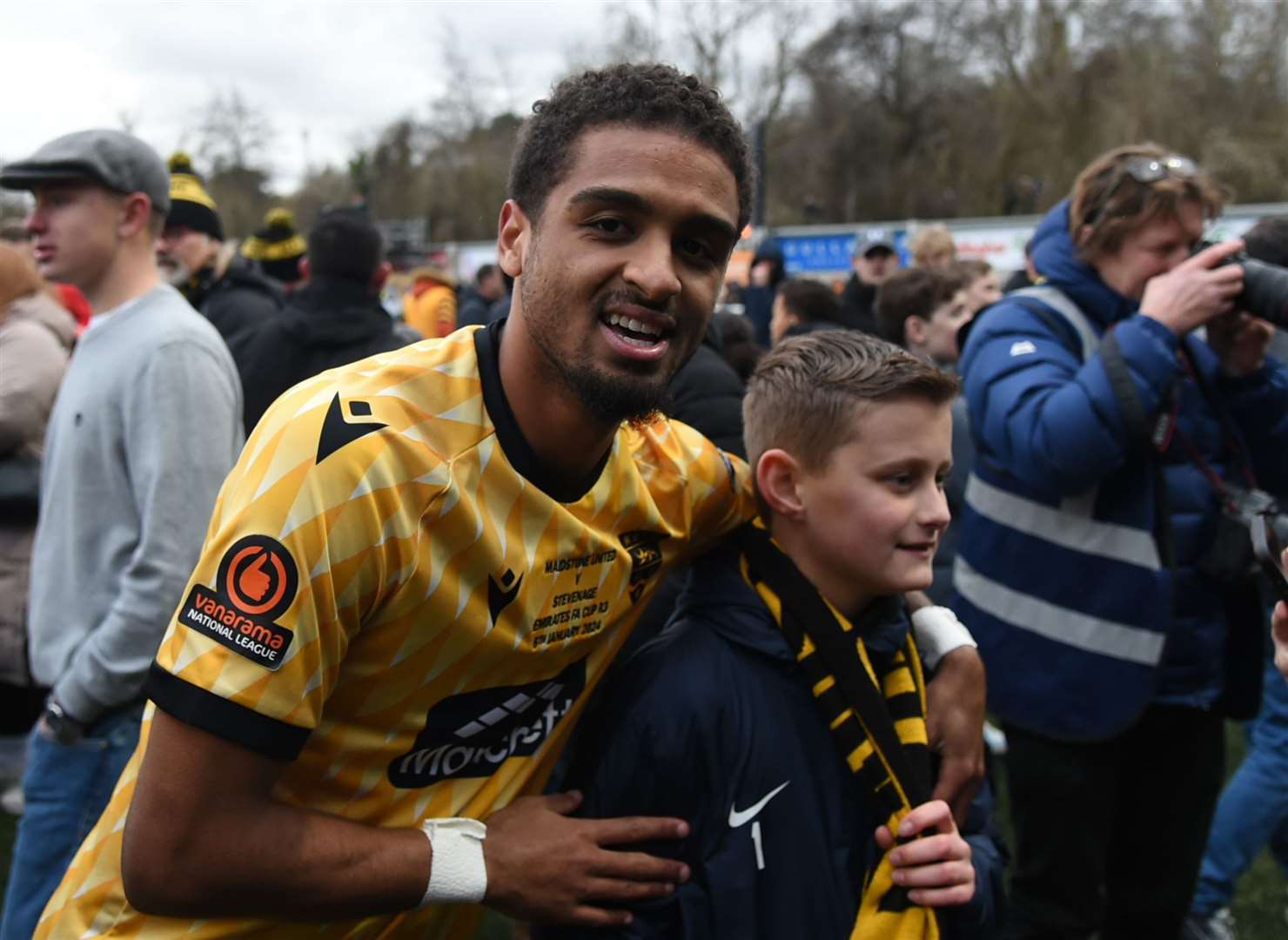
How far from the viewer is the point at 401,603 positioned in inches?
59.5

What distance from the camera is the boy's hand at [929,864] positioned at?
1.72 meters

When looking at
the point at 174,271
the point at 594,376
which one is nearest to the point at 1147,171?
the point at 594,376

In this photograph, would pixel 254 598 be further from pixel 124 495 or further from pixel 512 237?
pixel 124 495

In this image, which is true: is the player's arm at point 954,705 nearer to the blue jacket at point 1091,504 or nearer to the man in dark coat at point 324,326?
the blue jacket at point 1091,504

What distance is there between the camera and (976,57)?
3206 cm

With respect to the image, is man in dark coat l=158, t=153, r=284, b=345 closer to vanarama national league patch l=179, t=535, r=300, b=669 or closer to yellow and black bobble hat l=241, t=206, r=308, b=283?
yellow and black bobble hat l=241, t=206, r=308, b=283

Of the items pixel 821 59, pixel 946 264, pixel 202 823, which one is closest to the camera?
pixel 202 823

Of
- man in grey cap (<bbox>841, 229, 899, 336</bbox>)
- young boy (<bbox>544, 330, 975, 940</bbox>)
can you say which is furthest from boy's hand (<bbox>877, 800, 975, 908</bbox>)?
man in grey cap (<bbox>841, 229, 899, 336</bbox>)

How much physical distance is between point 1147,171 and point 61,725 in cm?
285

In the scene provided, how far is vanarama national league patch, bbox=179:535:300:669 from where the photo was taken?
1.36m

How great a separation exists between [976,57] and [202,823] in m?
34.5

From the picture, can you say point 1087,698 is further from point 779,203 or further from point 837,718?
point 779,203

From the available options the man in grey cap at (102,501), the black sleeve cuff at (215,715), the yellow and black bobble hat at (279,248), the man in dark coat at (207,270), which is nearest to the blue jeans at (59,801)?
the man in grey cap at (102,501)

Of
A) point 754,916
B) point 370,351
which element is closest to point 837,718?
point 754,916
